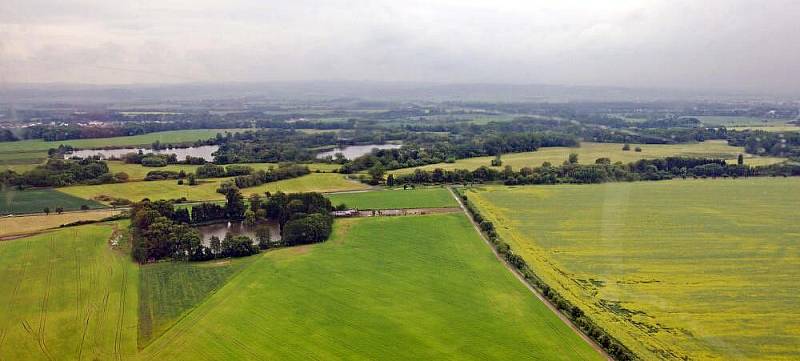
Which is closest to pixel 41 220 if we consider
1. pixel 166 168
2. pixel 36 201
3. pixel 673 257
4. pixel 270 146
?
pixel 36 201

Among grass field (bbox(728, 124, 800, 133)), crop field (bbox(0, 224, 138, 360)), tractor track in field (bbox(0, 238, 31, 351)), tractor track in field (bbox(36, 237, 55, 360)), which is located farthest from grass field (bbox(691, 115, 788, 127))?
tractor track in field (bbox(0, 238, 31, 351))

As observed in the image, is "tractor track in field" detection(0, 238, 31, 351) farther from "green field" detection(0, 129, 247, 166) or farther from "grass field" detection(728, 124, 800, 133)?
"grass field" detection(728, 124, 800, 133)

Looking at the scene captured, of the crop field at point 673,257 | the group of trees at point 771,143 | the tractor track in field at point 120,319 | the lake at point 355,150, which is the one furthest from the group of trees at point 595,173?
the tractor track in field at point 120,319

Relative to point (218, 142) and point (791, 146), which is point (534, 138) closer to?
point (791, 146)

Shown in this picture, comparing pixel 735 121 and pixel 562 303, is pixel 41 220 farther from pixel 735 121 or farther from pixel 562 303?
pixel 735 121

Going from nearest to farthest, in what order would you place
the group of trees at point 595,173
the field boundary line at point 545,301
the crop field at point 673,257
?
the field boundary line at point 545,301, the crop field at point 673,257, the group of trees at point 595,173

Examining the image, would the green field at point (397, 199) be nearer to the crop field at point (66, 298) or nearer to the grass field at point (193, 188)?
the grass field at point (193, 188)
